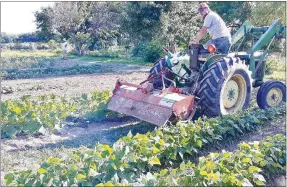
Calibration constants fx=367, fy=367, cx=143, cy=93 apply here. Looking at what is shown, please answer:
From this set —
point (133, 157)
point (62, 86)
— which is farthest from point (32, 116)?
point (62, 86)

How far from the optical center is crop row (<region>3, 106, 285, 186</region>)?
3.41m

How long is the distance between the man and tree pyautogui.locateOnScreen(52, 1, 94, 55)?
810 inches

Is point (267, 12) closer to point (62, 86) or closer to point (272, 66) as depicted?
point (272, 66)

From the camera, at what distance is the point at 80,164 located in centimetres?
381

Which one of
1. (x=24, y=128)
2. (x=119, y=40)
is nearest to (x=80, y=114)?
(x=24, y=128)

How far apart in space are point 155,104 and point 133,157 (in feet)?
5.94

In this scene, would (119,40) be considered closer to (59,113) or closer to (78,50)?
(78,50)

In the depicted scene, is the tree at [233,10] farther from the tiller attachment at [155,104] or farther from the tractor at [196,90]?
the tiller attachment at [155,104]

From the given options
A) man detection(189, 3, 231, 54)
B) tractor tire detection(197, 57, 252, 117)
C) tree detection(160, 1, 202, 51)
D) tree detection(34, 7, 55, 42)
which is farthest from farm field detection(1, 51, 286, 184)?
tree detection(34, 7, 55, 42)

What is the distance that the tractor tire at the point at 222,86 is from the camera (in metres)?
5.71

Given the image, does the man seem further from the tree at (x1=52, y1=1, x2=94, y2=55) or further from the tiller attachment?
the tree at (x1=52, y1=1, x2=94, y2=55)

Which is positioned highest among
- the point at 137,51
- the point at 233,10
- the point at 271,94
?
the point at 233,10

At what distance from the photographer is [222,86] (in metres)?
5.79

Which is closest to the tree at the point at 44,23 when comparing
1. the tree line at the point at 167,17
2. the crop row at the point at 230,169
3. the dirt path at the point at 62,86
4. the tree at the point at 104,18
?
the tree line at the point at 167,17
